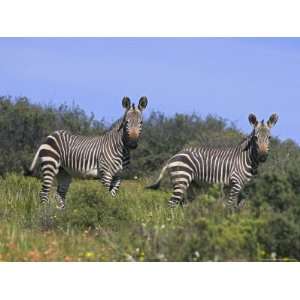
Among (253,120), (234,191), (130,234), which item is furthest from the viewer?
(234,191)

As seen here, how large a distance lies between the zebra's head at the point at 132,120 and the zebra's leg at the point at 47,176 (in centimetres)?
163

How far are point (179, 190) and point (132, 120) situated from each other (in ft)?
4.53

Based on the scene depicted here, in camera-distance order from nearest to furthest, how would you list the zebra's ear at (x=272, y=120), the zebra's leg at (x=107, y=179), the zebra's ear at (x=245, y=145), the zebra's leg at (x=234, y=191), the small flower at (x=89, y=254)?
the small flower at (x=89, y=254), the zebra's ear at (x=272, y=120), the zebra's leg at (x=234, y=191), the zebra's ear at (x=245, y=145), the zebra's leg at (x=107, y=179)

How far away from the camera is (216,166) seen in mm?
13695

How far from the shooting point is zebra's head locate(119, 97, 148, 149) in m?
13.3

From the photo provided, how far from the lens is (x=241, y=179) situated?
13.5 metres

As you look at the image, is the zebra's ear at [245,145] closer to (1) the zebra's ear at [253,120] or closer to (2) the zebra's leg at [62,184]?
(1) the zebra's ear at [253,120]

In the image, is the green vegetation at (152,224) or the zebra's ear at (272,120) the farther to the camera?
the zebra's ear at (272,120)

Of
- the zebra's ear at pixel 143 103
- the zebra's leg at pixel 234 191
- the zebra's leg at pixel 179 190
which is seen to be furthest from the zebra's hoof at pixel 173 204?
the zebra's ear at pixel 143 103

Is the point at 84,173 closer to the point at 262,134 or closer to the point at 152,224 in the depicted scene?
the point at 262,134

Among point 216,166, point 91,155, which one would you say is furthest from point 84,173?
point 216,166

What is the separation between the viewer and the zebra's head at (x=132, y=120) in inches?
522
